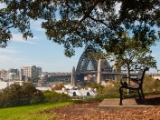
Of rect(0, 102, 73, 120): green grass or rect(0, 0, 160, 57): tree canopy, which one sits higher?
rect(0, 0, 160, 57): tree canopy

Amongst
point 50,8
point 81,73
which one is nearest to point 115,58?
point 50,8

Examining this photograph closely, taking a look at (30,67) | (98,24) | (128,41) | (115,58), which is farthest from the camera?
(30,67)

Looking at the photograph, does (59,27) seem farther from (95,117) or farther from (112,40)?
(95,117)

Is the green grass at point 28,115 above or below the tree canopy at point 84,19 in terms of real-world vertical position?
below

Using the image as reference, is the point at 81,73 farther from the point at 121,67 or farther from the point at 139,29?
the point at 139,29

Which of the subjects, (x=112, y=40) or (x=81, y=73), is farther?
(x=81, y=73)

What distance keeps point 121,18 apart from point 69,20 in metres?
1.62

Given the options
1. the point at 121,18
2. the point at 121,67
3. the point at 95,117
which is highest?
the point at 121,18

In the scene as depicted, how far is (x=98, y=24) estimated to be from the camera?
923 cm

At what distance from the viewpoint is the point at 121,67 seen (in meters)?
17.7

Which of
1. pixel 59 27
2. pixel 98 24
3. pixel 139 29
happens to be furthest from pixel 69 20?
pixel 139 29

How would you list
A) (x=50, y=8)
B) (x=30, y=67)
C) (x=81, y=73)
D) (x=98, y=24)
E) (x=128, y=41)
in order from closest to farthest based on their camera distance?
(x=50, y=8) < (x=98, y=24) < (x=128, y=41) < (x=81, y=73) < (x=30, y=67)

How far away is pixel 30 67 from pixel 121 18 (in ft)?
578

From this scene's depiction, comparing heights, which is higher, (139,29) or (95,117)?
(139,29)
